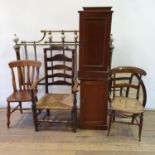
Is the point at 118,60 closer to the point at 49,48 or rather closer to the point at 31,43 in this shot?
the point at 49,48

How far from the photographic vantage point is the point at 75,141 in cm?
265

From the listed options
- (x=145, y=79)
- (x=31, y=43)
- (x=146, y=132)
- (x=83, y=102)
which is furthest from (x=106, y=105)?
(x=31, y=43)

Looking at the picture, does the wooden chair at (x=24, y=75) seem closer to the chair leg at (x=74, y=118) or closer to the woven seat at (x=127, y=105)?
the chair leg at (x=74, y=118)

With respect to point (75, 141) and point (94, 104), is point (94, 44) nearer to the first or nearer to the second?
point (94, 104)

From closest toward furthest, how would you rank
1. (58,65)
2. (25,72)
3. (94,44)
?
(94,44) < (58,65) < (25,72)

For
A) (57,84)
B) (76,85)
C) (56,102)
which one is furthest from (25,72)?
(76,85)

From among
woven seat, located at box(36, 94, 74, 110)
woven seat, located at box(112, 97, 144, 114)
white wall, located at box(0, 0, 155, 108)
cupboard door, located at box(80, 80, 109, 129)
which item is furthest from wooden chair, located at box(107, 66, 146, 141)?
woven seat, located at box(36, 94, 74, 110)

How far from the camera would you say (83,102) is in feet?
9.06

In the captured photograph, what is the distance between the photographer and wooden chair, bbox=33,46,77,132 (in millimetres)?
2697

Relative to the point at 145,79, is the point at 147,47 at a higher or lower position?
higher

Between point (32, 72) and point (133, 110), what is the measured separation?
1.52m

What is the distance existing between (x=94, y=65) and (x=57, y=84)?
28.7 inches

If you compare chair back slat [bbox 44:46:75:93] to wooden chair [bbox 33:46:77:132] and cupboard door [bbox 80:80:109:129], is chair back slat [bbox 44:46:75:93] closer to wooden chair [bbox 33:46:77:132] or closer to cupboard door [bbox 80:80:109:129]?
wooden chair [bbox 33:46:77:132]

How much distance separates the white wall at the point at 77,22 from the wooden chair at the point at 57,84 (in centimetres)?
42
